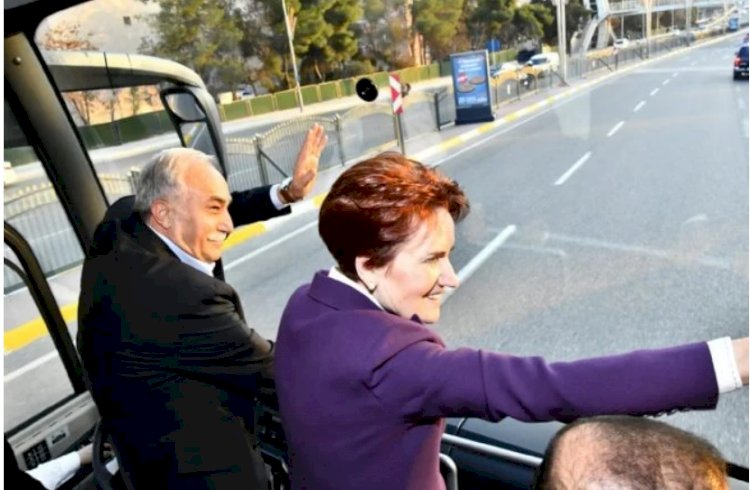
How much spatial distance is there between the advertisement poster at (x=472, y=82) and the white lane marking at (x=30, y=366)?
5.54 ft

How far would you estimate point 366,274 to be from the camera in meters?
0.80

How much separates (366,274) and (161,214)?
2.39ft

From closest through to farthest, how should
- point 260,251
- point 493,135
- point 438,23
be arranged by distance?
point 438,23 → point 493,135 → point 260,251

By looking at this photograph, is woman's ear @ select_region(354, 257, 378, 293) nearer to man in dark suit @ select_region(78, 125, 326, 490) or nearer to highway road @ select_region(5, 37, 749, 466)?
man in dark suit @ select_region(78, 125, 326, 490)

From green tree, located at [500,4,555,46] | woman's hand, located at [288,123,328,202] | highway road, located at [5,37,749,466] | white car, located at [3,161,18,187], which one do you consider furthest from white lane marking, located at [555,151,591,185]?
white car, located at [3,161,18,187]

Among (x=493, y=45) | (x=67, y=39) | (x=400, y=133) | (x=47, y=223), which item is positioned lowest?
(x=47, y=223)

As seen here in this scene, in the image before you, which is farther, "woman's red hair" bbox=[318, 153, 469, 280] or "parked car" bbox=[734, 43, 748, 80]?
"parked car" bbox=[734, 43, 748, 80]

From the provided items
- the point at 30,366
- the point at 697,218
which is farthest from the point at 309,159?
the point at 30,366

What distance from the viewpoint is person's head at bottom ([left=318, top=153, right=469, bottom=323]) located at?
30.8 inches

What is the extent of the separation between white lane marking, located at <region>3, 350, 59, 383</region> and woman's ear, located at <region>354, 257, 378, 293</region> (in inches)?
72.2

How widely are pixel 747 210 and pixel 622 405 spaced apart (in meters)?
1.55

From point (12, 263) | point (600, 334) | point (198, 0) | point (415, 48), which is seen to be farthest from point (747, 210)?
point (12, 263)

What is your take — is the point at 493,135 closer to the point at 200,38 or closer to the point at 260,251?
the point at 200,38

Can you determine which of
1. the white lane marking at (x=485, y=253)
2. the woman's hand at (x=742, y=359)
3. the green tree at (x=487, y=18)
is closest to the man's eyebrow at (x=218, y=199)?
the green tree at (x=487, y=18)
